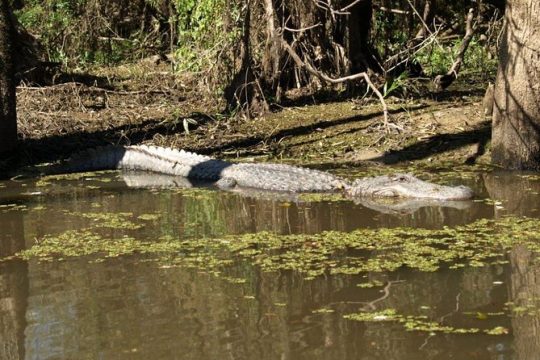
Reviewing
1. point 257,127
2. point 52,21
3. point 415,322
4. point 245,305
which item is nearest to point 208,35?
point 257,127

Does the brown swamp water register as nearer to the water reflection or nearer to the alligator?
the water reflection

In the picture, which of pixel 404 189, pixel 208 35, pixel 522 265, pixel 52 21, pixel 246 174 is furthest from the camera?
pixel 52 21

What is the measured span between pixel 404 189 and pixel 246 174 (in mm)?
1614

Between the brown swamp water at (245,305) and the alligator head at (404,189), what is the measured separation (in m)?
0.55

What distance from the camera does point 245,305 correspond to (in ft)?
14.0

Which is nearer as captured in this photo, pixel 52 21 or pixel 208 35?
pixel 208 35

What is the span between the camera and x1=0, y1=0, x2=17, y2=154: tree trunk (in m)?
8.75

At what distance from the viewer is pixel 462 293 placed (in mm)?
4309

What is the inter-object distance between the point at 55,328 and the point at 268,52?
7.59 m

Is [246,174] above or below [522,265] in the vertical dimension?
above

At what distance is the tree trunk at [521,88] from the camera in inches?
315

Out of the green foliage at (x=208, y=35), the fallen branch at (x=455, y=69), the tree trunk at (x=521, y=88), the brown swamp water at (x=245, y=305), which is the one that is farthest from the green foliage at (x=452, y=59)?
the brown swamp water at (x=245, y=305)

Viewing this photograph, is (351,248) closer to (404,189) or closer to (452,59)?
(404,189)

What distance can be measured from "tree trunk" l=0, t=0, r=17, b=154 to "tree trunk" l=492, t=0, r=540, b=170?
190 inches
